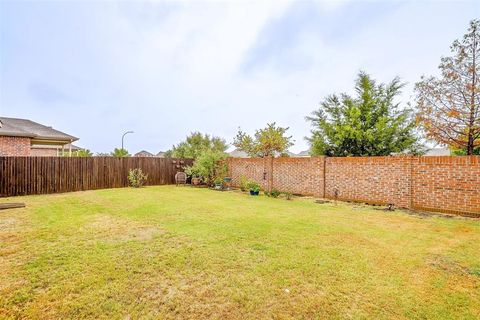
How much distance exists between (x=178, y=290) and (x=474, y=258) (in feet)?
15.0

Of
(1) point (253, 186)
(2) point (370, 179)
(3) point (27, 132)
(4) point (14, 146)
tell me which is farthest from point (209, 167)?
(4) point (14, 146)

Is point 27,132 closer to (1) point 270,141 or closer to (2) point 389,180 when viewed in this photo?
(1) point 270,141

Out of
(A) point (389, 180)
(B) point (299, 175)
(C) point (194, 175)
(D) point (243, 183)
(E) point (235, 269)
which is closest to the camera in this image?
(E) point (235, 269)

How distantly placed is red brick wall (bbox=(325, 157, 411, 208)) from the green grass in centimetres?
235

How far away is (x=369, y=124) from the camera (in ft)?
44.0

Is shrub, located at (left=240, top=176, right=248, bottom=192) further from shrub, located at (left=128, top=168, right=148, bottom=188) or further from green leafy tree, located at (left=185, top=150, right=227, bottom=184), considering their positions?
shrub, located at (left=128, top=168, right=148, bottom=188)

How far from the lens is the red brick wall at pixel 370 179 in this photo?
815 centimetres

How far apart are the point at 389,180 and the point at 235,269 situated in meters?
7.56

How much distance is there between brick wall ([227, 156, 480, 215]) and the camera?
6.96 meters

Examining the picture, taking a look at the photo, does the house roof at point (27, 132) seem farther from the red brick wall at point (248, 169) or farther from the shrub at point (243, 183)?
the shrub at point (243, 183)

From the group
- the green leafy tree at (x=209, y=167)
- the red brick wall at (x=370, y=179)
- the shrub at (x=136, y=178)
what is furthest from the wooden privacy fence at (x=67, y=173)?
the red brick wall at (x=370, y=179)

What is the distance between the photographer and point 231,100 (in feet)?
58.4

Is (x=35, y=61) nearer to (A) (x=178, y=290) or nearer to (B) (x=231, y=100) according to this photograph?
(B) (x=231, y=100)

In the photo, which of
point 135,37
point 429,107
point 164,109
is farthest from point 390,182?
point 164,109
